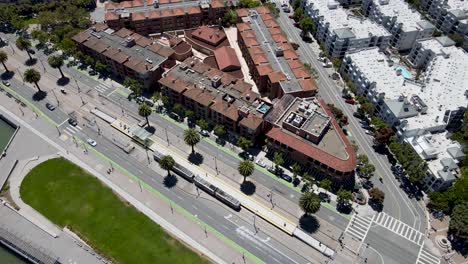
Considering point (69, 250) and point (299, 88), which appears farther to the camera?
point (299, 88)

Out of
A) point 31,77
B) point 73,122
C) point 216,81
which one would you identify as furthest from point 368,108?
point 31,77

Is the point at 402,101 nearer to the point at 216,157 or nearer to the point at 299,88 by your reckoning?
the point at 299,88

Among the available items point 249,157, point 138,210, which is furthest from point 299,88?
point 138,210

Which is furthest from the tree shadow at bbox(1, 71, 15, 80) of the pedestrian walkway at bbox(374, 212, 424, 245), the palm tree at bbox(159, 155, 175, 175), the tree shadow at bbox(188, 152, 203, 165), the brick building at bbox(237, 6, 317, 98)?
the pedestrian walkway at bbox(374, 212, 424, 245)

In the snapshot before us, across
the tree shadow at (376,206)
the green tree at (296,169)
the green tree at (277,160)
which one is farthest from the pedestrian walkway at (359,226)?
the green tree at (277,160)

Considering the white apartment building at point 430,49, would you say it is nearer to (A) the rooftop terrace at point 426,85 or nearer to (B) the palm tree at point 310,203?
(A) the rooftop terrace at point 426,85

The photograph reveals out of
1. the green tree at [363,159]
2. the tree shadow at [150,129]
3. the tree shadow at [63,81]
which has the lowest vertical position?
the tree shadow at [150,129]

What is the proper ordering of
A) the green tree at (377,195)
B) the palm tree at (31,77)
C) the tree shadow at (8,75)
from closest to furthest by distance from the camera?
the green tree at (377,195)
the palm tree at (31,77)
the tree shadow at (8,75)
